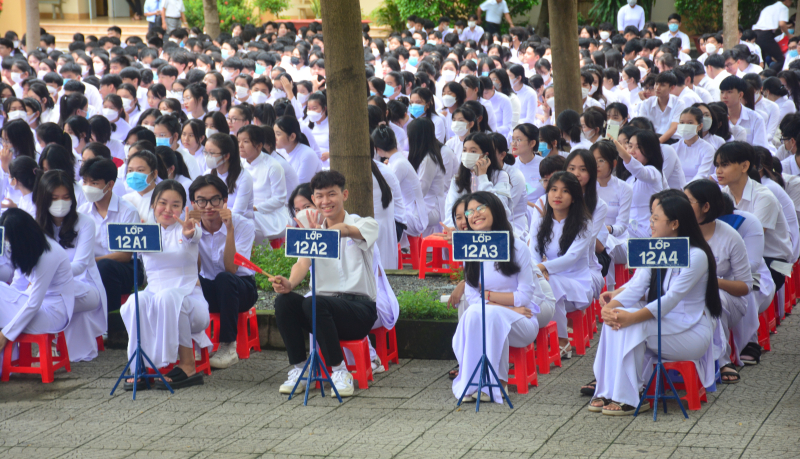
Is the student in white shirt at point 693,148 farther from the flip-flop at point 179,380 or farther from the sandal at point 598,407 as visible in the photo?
the flip-flop at point 179,380

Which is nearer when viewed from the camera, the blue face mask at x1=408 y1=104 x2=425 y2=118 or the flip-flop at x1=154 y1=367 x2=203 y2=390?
the flip-flop at x1=154 y1=367 x2=203 y2=390

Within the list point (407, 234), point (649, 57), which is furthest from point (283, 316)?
point (649, 57)

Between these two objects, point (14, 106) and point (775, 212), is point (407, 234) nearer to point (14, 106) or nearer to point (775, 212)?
point (775, 212)

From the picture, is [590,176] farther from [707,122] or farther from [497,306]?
[707,122]

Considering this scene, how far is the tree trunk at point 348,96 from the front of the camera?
242 inches

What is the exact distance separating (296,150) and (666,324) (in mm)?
4871

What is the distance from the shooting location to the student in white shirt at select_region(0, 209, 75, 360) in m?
5.74

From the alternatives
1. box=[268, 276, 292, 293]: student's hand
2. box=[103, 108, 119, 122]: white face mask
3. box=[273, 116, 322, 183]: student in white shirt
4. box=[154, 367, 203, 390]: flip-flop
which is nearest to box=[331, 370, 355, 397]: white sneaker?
box=[268, 276, 292, 293]: student's hand

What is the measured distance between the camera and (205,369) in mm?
5996

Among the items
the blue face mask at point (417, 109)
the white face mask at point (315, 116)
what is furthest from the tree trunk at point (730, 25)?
the white face mask at point (315, 116)

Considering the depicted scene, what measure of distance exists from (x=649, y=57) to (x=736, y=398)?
1152cm

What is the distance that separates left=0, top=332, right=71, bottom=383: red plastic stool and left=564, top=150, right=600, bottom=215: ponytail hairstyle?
3783 millimetres

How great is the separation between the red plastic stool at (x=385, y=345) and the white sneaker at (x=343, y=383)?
48 cm

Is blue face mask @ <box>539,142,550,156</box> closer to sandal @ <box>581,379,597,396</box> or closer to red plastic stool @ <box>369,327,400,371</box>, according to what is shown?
red plastic stool @ <box>369,327,400,371</box>
